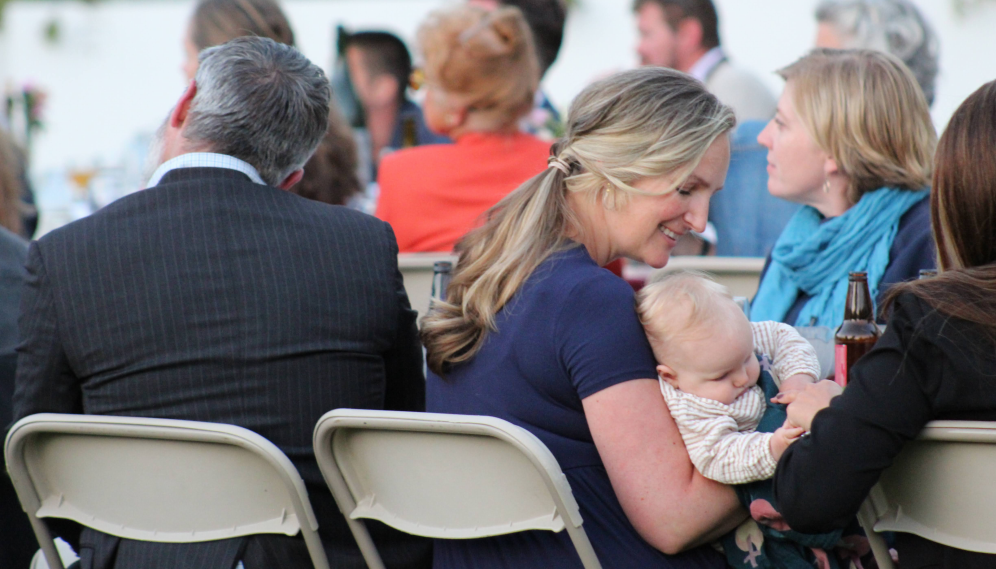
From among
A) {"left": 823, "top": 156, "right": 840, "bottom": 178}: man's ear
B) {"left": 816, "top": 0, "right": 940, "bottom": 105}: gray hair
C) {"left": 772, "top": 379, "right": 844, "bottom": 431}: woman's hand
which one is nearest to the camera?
{"left": 772, "top": 379, "right": 844, "bottom": 431}: woman's hand

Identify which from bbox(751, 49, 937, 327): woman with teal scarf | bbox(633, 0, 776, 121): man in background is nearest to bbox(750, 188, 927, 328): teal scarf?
bbox(751, 49, 937, 327): woman with teal scarf

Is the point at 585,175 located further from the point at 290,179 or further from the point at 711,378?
the point at 290,179

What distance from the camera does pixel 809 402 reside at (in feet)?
4.87

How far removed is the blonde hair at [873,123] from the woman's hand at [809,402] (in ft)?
4.32

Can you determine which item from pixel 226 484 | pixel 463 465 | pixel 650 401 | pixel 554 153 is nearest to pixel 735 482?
pixel 650 401

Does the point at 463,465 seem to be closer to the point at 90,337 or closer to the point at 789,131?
the point at 90,337

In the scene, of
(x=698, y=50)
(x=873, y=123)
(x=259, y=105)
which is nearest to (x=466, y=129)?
(x=873, y=123)

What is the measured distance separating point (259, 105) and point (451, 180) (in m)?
1.57

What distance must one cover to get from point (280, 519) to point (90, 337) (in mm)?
466

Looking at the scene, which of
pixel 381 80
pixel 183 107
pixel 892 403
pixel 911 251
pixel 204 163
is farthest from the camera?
pixel 381 80

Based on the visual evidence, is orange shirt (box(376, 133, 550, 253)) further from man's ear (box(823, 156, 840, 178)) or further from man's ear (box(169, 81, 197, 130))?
man's ear (box(169, 81, 197, 130))

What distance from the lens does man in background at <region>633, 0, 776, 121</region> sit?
188 inches

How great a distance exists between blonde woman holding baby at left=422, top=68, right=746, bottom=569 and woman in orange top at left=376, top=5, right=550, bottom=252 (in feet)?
5.23

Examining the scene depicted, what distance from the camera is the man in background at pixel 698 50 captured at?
15.7ft
